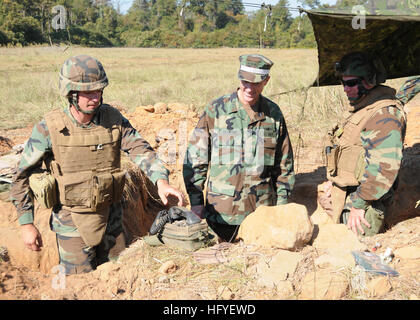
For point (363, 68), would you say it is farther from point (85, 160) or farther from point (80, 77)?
point (85, 160)

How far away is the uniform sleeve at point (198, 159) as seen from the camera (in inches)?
137

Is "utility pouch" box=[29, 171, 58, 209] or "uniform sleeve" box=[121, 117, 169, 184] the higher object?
"uniform sleeve" box=[121, 117, 169, 184]

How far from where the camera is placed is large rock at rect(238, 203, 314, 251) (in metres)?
2.59

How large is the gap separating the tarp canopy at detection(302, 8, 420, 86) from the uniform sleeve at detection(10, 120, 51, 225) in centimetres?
222

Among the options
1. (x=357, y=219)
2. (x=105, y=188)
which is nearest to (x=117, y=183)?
(x=105, y=188)

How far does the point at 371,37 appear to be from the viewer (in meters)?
3.55

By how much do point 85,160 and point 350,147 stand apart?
2.21 m

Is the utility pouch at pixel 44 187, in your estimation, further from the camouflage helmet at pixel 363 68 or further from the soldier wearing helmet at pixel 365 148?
the camouflage helmet at pixel 363 68

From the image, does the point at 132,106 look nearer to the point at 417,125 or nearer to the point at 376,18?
the point at 417,125

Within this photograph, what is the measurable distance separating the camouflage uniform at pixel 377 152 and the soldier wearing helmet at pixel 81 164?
160 centimetres

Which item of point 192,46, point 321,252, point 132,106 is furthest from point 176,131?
point 192,46

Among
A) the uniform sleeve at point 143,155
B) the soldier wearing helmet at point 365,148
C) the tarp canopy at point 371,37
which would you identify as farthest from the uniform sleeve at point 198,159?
the tarp canopy at point 371,37

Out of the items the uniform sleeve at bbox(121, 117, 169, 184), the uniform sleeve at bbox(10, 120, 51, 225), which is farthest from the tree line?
the uniform sleeve at bbox(10, 120, 51, 225)

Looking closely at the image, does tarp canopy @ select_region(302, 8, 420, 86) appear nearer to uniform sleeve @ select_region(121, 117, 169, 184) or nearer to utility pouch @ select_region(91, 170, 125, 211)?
uniform sleeve @ select_region(121, 117, 169, 184)
